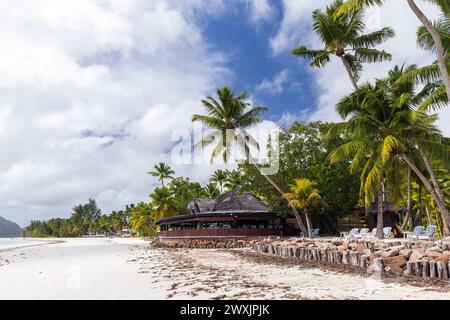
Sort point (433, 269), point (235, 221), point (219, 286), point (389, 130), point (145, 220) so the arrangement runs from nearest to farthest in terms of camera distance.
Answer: point (433, 269), point (219, 286), point (389, 130), point (235, 221), point (145, 220)

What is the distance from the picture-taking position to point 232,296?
8.43 metres

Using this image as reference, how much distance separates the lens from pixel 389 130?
1700 cm

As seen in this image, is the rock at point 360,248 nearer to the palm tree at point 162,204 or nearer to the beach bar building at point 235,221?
the beach bar building at point 235,221

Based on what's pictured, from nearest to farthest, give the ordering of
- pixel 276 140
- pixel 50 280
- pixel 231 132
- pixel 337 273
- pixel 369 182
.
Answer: pixel 337 273 → pixel 50 280 → pixel 369 182 → pixel 231 132 → pixel 276 140

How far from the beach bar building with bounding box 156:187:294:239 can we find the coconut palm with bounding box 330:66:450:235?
1216 cm

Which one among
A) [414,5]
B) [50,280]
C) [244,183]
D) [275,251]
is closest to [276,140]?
[244,183]

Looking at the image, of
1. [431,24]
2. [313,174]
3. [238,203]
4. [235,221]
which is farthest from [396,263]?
[238,203]

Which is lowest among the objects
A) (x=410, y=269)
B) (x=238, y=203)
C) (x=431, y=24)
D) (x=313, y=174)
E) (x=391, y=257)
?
(x=410, y=269)

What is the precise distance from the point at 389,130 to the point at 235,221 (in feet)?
51.5

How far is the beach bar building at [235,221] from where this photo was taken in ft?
93.7

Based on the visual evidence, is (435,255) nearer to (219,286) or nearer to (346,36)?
(219,286)

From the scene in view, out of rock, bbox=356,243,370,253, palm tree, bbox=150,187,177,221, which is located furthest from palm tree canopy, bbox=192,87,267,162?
palm tree, bbox=150,187,177,221
